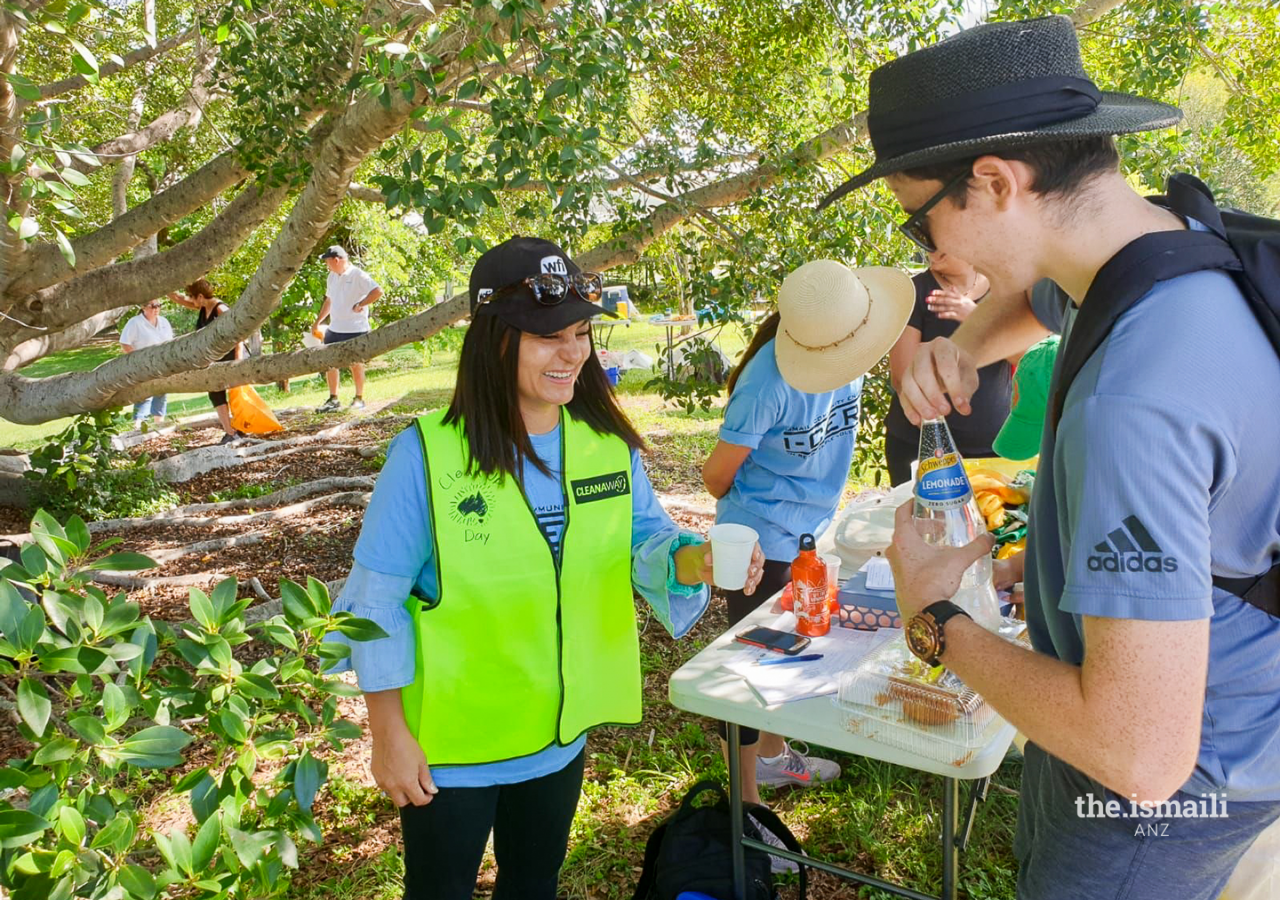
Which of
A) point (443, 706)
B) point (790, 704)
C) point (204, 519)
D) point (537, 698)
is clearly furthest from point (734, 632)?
point (204, 519)

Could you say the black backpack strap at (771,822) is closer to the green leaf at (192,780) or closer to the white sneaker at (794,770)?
the white sneaker at (794,770)

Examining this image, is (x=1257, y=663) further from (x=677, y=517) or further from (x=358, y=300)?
(x=358, y=300)

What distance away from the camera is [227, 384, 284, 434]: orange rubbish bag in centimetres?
1073

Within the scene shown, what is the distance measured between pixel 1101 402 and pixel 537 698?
4.81 ft

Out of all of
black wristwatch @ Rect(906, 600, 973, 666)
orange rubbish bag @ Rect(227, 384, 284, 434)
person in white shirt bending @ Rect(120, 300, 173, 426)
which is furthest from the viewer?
person in white shirt bending @ Rect(120, 300, 173, 426)

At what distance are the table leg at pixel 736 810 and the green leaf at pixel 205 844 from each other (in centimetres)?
136

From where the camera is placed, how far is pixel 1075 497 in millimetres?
1094

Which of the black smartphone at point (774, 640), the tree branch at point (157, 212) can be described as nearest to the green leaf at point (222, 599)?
the black smartphone at point (774, 640)

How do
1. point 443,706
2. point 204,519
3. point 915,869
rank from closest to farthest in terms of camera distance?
point 443,706 < point 915,869 < point 204,519

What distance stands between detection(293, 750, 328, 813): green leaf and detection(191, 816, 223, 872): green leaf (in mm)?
143

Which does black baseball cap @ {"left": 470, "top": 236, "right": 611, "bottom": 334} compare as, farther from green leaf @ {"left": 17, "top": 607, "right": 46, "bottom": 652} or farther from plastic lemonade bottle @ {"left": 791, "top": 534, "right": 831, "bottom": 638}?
green leaf @ {"left": 17, "top": 607, "right": 46, "bottom": 652}

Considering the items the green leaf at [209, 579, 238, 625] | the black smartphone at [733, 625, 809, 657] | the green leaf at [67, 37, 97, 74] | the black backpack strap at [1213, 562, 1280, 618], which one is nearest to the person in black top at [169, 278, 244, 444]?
the green leaf at [67, 37, 97, 74]

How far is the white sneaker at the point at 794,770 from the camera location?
11.6ft

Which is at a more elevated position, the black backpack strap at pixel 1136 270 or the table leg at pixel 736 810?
the black backpack strap at pixel 1136 270
